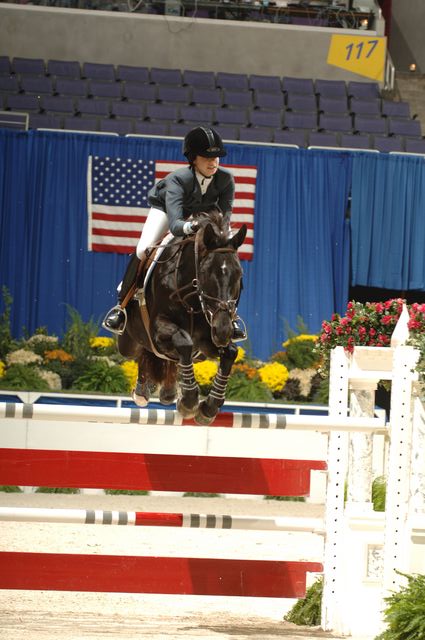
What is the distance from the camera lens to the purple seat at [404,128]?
1402 centimetres

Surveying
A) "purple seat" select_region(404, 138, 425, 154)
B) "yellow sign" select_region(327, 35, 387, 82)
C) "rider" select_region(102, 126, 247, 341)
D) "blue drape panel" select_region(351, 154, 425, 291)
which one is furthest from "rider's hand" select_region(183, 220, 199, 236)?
"yellow sign" select_region(327, 35, 387, 82)

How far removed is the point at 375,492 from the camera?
6.38 m

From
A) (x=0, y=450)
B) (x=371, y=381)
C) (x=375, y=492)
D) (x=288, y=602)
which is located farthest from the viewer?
(x=375, y=492)

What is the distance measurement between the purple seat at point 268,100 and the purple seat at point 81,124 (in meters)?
2.42

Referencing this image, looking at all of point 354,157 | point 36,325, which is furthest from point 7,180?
point 354,157

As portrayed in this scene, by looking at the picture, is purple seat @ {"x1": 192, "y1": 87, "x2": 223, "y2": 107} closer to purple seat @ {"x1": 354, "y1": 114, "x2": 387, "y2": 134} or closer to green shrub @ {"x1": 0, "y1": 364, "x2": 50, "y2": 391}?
purple seat @ {"x1": 354, "y1": 114, "x2": 387, "y2": 134}

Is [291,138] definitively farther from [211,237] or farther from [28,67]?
[211,237]

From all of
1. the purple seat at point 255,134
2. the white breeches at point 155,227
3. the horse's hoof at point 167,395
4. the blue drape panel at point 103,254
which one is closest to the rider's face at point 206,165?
the white breeches at point 155,227

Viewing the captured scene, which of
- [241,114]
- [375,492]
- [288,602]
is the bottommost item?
[288,602]

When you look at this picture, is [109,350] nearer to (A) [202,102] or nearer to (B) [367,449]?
(A) [202,102]

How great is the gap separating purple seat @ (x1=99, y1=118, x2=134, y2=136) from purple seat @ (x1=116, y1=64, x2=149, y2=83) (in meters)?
1.64

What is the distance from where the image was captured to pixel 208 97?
14.0m

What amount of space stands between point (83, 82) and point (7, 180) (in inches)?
86.7

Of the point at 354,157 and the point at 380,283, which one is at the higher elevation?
the point at 354,157
